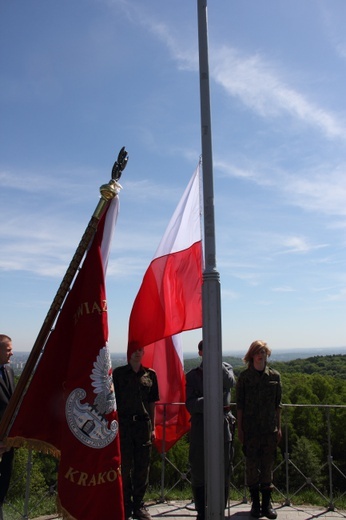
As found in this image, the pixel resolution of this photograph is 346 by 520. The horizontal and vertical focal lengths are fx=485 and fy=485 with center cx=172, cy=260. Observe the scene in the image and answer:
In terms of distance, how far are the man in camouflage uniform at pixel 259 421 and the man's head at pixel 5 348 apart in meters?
2.40

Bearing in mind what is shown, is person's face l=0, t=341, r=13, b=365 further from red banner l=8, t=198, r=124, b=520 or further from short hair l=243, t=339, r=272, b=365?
short hair l=243, t=339, r=272, b=365

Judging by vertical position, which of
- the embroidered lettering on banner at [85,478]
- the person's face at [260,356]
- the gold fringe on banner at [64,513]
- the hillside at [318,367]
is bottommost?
the hillside at [318,367]

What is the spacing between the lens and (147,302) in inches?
199

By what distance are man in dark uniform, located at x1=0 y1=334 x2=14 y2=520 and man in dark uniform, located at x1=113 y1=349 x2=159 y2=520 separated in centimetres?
108

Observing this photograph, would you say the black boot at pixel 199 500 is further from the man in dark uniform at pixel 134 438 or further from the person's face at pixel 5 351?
the person's face at pixel 5 351

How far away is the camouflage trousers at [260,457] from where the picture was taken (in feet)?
16.3

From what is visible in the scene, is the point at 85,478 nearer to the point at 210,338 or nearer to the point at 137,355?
the point at 210,338

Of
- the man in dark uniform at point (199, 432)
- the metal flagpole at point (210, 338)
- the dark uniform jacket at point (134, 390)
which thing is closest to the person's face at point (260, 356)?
the man in dark uniform at point (199, 432)

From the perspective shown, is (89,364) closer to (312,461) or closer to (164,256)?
(164,256)

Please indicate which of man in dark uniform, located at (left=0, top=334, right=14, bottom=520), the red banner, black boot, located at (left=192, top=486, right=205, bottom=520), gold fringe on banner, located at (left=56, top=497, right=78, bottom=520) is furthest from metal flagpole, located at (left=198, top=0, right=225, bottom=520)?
man in dark uniform, located at (left=0, top=334, right=14, bottom=520)

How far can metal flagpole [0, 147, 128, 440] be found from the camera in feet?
12.5

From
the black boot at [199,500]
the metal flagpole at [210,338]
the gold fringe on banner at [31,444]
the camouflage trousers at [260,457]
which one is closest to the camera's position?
the metal flagpole at [210,338]

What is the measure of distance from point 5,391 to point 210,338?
2454 millimetres

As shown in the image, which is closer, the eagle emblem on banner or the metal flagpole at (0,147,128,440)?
the eagle emblem on banner
